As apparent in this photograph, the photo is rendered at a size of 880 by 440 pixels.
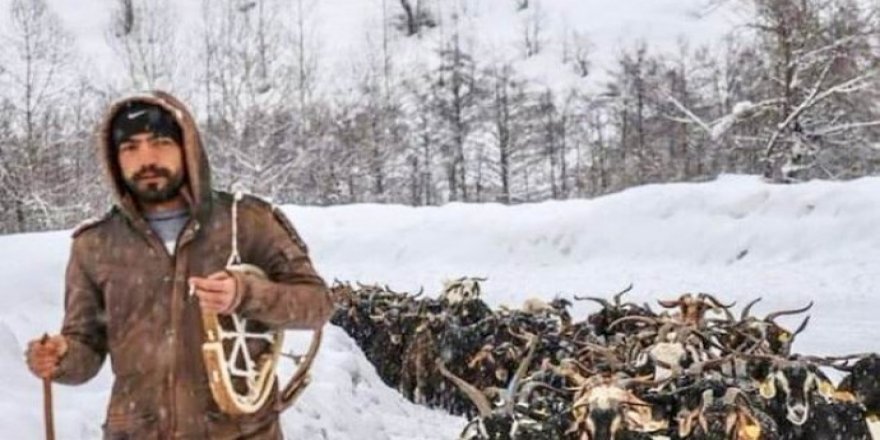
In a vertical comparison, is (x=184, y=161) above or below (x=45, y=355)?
above

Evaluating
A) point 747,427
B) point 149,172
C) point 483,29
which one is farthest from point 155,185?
point 483,29

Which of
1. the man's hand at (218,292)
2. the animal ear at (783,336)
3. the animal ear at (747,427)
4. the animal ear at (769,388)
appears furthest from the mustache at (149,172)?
the animal ear at (783,336)

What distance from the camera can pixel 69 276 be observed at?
272cm

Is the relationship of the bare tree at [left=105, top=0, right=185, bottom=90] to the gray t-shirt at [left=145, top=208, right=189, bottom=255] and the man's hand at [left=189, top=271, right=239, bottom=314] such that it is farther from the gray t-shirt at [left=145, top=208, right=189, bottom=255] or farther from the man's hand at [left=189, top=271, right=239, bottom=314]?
the man's hand at [left=189, top=271, right=239, bottom=314]

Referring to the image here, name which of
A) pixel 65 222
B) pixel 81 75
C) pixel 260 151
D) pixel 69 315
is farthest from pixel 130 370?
pixel 81 75

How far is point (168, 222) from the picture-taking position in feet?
8.65

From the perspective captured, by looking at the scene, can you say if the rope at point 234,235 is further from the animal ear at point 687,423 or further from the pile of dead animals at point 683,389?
the animal ear at point 687,423

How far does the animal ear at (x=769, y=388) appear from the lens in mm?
4340

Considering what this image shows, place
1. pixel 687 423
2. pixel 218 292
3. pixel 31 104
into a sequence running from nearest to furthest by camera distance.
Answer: pixel 218 292 < pixel 687 423 < pixel 31 104

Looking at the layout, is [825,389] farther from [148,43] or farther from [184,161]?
[148,43]

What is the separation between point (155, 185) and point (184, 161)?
81 mm

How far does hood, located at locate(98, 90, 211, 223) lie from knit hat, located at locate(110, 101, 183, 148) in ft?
0.04

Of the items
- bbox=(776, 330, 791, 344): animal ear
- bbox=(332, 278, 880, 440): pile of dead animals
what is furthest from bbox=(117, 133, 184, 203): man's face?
bbox=(776, 330, 791, 344): animal ear

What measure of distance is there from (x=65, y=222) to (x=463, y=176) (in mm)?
14157
